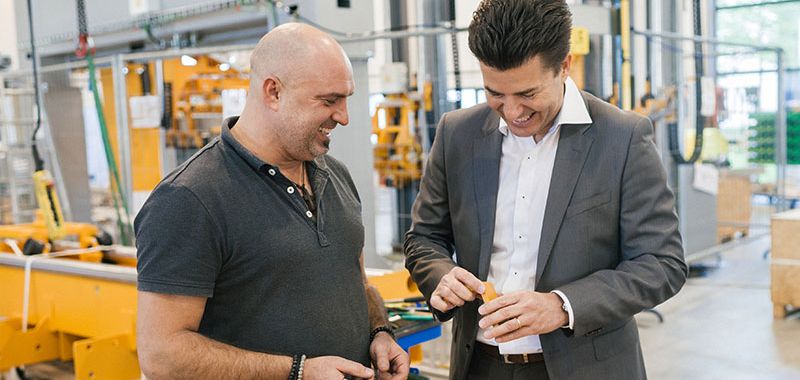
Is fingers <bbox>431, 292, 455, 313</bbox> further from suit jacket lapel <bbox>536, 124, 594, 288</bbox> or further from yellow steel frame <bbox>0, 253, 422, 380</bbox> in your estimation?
yellow steel frame <bbox>0, 253, 422, 380</bbox>

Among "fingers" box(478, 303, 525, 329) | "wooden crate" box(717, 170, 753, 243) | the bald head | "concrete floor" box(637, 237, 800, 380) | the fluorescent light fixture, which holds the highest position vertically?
the fluorescent light fixture

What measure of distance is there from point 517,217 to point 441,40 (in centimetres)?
644

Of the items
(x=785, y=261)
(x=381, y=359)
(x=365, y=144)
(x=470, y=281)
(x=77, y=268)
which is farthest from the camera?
(x=785, y=261)

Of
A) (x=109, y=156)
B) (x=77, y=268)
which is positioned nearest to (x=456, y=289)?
(x=77, y=268)

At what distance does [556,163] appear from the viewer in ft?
5.49

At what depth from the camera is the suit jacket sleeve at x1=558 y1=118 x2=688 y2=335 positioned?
1.57 meters

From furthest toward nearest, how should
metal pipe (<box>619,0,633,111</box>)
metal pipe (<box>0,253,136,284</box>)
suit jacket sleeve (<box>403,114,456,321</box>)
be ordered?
metal pipe (<box>619,0,633,111</box>) → metal pipe (<box>0,253,136,284</box>) → suit jacket sleeve (<box>403,114,456,321</box>)

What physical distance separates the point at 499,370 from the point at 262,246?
1.98ft

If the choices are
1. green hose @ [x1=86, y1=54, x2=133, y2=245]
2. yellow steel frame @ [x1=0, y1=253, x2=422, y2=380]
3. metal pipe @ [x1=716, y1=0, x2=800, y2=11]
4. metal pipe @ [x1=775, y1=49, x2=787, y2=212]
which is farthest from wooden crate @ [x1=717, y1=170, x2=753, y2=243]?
green hose @ [x1=86, y1=54, x2=133, y2=245]

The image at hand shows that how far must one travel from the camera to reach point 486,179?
176 centimetres

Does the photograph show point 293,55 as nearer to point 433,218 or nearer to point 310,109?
point 310,109

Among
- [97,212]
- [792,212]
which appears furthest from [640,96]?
[97,212]

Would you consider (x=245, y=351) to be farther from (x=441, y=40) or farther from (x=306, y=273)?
(x=441, y=40)

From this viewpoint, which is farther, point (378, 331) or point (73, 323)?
point (73, 323)
